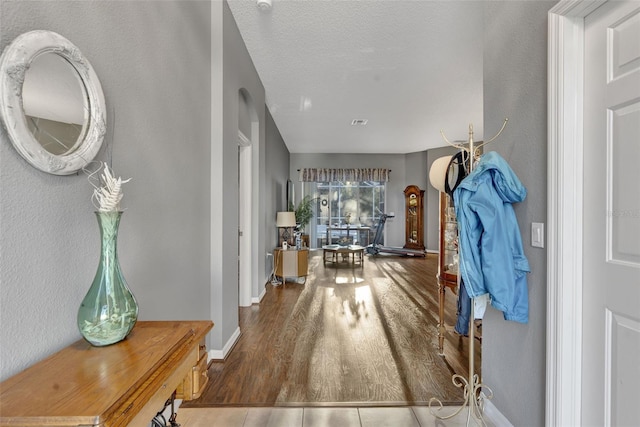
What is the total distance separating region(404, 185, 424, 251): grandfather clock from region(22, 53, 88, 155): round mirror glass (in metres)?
8.23

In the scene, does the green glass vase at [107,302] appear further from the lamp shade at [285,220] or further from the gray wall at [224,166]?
the lamp shade at [285,220]

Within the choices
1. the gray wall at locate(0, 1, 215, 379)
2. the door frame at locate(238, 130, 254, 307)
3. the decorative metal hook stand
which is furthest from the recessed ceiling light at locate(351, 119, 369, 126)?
the decorative metal hook stand

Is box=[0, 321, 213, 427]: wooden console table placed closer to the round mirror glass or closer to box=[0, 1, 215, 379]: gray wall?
box=[0, 1, 215, 379]: gray wall

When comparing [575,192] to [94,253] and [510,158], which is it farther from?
[94,253]

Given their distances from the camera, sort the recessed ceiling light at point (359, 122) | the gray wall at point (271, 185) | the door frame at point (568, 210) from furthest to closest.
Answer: the recessed ceiling light at point (359, 122) → the gray wall at point (271, 185) → the door frame at point (568, 210)

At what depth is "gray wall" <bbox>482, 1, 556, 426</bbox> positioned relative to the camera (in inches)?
55.9

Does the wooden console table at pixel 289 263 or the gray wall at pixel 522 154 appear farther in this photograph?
the wooden console table at pixel 289 263

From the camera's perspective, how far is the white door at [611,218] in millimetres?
1071

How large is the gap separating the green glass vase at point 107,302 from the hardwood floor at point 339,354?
125 cm

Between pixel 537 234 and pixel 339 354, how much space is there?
1778 millimetres

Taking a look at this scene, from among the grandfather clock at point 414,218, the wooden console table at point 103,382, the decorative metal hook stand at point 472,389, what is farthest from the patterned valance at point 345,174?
the wooden console table at point 103,382

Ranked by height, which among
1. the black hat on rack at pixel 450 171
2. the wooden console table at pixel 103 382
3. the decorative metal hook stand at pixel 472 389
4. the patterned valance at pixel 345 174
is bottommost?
the decorative metal hook stand at pixel 472 389

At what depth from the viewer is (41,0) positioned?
92cm

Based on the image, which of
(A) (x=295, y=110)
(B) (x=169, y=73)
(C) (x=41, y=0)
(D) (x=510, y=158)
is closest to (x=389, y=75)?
(A) (x=295, y=110)
